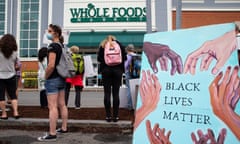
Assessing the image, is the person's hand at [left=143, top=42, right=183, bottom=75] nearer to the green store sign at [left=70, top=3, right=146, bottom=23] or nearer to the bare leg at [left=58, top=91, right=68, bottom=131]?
the bare leg at [left=58, top=91, right=68, bottom=131]

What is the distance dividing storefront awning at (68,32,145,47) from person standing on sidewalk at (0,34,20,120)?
62.3 ft

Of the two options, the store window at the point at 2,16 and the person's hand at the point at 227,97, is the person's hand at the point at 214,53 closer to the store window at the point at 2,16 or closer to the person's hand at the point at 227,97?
the person's hand at the point at 227,97

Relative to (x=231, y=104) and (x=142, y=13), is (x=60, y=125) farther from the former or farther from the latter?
(x=142, y=13)

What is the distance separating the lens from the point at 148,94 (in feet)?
10.9

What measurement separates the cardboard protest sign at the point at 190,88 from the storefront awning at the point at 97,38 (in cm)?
2188

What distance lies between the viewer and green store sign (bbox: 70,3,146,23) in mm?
26812

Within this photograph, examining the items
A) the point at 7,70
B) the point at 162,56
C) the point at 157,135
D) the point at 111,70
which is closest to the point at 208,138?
the point at 157,135

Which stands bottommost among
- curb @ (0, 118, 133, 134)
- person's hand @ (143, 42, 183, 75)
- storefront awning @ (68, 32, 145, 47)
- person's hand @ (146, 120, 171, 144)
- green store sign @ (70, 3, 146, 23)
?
curb @ (0, 118, 133, 134)

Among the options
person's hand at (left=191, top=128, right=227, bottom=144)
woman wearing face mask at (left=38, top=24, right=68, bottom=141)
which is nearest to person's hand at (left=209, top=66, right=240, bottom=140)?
person's hand at (left=191, top=128, right=227, bottom=144)

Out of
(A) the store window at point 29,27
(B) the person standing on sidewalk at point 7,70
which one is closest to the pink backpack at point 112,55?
(B) the person standing on sidewalk at point 7,70

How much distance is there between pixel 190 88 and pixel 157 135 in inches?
23.9

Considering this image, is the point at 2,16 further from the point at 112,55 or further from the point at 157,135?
the point at 157,135

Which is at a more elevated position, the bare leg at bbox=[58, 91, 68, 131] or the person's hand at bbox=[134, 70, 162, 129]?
the person's hand at bbox=[134, 70, 162, 129]

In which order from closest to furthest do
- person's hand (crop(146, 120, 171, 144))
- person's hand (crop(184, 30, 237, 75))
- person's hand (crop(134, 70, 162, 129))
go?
1. person's hand (crop(184, 30, 237, 75))
2. person's hand (crop(146, 120, 171, 144))
3. person's hand (crop(134, 70, 162, 129))
